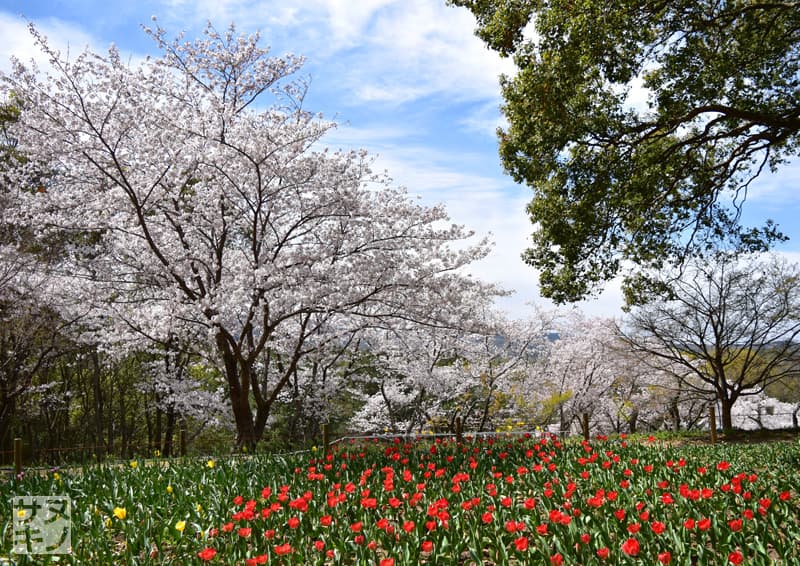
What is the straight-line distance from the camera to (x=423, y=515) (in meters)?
4.52

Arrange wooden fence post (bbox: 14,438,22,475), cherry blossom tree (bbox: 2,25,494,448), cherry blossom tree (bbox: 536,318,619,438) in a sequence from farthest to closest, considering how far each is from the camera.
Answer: cherry blossom tree (bbox: 536,318,619,438) < cherry blossom tree (bbox: 2,25,494,448) < wooden fence post (bbox: 14,438,22,475)

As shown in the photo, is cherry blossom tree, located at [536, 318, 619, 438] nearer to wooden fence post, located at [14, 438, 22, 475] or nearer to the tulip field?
the tulip field

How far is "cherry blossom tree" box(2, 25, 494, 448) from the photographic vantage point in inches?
404

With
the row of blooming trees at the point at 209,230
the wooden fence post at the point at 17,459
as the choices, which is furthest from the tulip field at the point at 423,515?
the row of blooming trees at the point at 209,230

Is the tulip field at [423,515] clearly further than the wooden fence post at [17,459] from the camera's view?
No

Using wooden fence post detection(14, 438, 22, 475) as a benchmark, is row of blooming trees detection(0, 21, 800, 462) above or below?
above

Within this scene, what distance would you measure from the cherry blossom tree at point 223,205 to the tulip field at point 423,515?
4435mm

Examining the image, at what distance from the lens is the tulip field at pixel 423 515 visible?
12.3ft

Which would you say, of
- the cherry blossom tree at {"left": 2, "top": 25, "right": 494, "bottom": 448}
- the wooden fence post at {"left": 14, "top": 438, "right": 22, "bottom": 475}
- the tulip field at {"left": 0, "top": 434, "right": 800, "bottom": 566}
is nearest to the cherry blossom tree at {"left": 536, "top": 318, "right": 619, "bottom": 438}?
the cherry blossom tree at {"left": 2, "top": 25, "right": 494, "bottom": 448}

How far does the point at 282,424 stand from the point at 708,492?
18932mm

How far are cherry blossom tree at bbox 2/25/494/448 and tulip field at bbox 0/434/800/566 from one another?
444cm

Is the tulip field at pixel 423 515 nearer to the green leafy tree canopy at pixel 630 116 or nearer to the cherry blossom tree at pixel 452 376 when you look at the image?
the green leafy tree canopy at pixel 630 116

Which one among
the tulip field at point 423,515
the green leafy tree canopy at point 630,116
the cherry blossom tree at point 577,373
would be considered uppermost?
the green leafy tree canopy at point 630,116

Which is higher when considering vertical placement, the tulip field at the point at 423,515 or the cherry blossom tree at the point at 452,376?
the cherry blossom tree at the point at 452,376
